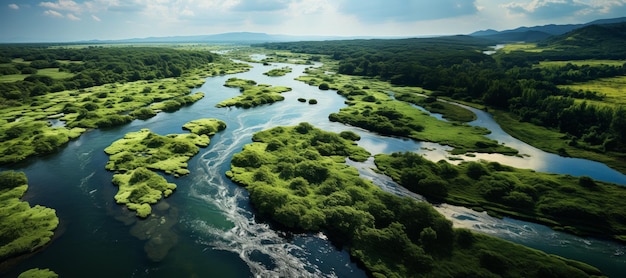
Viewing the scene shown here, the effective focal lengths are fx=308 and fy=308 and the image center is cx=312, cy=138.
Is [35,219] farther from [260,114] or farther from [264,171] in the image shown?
[260,114]

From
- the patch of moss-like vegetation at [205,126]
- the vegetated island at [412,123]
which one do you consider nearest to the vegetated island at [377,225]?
the patch of moss-like vegetation at [205,126]

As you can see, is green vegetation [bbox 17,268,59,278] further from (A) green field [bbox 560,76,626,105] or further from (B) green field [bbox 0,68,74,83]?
(A) green field [bbox 560,76,626,105]

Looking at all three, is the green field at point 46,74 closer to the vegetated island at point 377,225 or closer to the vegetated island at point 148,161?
the vegetated island at point 148,161

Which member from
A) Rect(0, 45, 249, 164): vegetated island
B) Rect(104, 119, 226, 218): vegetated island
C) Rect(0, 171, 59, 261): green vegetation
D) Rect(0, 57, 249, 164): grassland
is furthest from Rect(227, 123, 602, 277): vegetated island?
Rect(0, 45, 249, 164): vegetated island

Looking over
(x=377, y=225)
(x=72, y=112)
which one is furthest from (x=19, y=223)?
(x=72, y=112)

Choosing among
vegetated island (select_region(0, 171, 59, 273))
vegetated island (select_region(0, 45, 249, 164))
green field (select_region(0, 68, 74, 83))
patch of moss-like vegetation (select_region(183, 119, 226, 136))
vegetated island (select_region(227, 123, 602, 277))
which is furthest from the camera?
green field (select_region(0, 68, 74, 83))

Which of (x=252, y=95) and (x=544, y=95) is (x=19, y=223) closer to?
(x=252, y=95)
